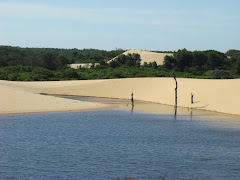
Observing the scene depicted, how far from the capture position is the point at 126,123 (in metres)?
41.7

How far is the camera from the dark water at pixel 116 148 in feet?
75.0

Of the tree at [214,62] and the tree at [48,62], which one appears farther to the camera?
the tree at [48,62]

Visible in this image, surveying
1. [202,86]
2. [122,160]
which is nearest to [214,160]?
[122,160]

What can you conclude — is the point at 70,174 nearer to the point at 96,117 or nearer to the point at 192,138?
the point at 192,138

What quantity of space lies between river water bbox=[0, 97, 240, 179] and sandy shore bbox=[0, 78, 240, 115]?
8746 millimetres

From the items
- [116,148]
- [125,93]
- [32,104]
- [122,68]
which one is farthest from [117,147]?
[122,68]

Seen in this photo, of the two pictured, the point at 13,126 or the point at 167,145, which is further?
the point at 13,126

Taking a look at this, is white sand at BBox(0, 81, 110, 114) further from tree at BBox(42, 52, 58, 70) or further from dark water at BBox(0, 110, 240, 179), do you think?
tree at BBox(42, 52, 58, 70)

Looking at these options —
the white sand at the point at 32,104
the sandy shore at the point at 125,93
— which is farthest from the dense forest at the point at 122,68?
the white sand at the point at 32,104

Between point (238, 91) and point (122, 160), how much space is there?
Answer: 3760cm

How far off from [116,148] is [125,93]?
50.3 metres

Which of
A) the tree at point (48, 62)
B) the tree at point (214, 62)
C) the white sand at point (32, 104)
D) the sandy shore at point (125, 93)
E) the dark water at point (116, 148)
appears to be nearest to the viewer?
the dark water at point (116, 148)

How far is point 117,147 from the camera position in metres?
29.3

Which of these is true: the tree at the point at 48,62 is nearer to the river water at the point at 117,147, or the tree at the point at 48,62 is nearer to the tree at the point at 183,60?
the tree at the point at 183,60
